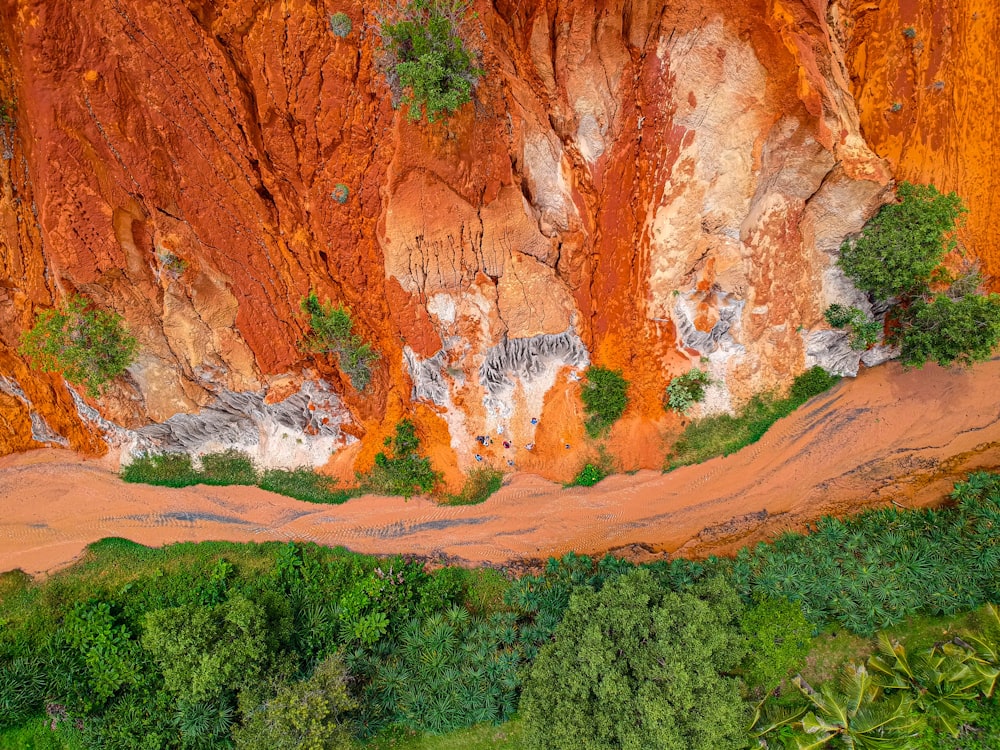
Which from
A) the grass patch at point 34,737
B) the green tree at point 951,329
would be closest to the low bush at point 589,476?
the green tree at point 951,329

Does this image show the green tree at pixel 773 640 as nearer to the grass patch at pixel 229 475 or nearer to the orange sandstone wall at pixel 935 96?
the orange sandstone wall at pixel 935 96

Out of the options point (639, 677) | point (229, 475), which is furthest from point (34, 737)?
point (639, 677)

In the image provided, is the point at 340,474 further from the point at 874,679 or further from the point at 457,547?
the point at 874,679

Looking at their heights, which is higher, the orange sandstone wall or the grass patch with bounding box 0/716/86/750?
the orange sandstone wall

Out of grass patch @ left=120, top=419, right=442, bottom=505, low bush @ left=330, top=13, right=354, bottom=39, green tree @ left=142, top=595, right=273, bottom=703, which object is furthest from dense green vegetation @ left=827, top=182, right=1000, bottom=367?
green tree @ left=142, top=595, right=273, bottom=703

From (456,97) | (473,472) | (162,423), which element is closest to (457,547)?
(473,472)

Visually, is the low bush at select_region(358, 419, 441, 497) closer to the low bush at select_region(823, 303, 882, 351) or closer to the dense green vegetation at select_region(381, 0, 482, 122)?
the dense green vegetation at select_region(381, 0, 482, 122)
